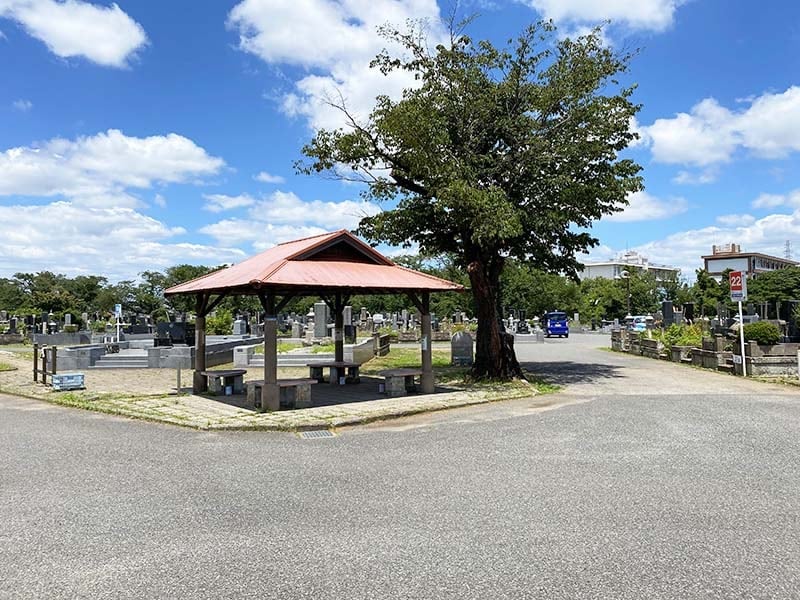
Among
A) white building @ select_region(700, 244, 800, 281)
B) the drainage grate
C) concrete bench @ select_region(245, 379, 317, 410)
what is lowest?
the drainage grate

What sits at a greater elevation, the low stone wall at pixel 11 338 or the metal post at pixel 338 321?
the metal post at pixel 338 321

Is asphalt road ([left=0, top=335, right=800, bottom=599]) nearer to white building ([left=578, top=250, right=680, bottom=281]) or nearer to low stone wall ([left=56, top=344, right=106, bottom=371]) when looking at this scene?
low stone wall ([left=56, top=344, right=106, bottom=371])

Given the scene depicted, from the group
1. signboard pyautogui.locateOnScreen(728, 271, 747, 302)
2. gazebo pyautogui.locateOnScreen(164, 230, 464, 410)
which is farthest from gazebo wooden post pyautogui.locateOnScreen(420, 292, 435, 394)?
signboard pyautogui.locateOnScreen(728, 271, 747, 302)

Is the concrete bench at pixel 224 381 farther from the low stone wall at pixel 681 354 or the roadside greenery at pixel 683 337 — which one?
the roadside greenery at pixel 683 337

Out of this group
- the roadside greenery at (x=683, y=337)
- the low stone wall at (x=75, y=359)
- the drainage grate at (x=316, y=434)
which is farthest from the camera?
the roadside greenery at (x=683, y=337)

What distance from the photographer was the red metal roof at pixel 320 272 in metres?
11.4

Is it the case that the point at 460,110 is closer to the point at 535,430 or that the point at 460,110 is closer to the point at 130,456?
the point at 535,430

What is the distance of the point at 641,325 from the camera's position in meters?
45.6

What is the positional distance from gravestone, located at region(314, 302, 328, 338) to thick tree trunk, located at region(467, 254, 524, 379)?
565 inches

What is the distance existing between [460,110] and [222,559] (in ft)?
43.4

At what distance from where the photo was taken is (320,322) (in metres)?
29.9

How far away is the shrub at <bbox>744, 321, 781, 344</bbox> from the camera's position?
54.5 ft

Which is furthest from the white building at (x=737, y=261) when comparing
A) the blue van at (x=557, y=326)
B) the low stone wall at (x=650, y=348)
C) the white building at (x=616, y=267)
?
the low stone wall at (x=650, y=348)

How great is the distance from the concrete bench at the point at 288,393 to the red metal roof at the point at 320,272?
1818 millimetres
